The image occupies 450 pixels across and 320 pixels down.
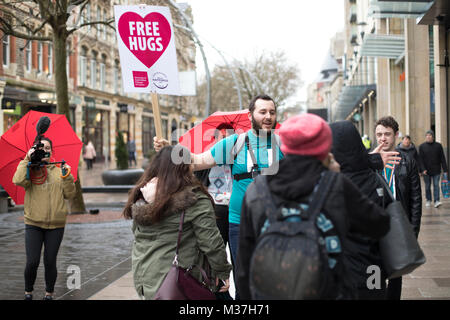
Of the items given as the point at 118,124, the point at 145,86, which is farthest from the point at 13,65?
the point at 145,86

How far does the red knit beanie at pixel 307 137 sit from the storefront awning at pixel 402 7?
13320mm

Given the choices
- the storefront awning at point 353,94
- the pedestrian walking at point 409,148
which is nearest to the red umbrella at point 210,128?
the pedestrian walking at point 409,148

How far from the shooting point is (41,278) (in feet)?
22.7

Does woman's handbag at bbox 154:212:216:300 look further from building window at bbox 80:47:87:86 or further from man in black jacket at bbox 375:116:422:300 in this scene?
building window at bbox 80:47:87:86

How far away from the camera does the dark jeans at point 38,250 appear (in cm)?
553

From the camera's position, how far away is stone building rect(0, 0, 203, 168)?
29.5 meters

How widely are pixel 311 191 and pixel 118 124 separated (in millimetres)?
46565

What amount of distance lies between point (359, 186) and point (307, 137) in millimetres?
1096

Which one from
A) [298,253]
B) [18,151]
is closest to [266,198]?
[298,253]

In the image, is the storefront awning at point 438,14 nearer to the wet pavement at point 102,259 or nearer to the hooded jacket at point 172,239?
the wet pavement at point 102,259

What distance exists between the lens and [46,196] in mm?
5613

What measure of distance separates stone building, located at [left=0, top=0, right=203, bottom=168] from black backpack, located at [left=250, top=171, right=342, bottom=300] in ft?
48.2
